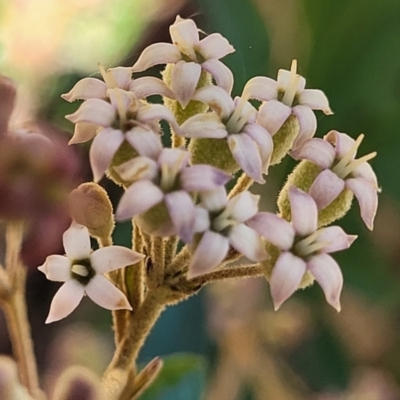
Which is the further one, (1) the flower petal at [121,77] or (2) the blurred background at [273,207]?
(2) the blurred background at [273,207]

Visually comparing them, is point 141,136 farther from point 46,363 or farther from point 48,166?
point 46,363

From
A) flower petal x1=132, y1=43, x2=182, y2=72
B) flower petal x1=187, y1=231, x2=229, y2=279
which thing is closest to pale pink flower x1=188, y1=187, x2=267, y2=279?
flower petal x1=187, y1=231, x2=229, y2=279

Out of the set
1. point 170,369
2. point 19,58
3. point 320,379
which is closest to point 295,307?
point 320,379

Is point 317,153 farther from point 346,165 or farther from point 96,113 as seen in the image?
point 96,113

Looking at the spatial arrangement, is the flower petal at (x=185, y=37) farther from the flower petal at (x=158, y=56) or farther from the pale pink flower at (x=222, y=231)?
the pale pink flower at (x=222, y=231)

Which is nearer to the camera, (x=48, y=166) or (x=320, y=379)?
(x=48, y=166)

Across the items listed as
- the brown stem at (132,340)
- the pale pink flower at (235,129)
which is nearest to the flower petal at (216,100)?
the pale pink flower at (235,129)

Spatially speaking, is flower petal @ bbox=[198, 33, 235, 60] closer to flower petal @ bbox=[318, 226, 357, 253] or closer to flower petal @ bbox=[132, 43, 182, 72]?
flower petal @ bbox=[132, 43, 182, 72]
